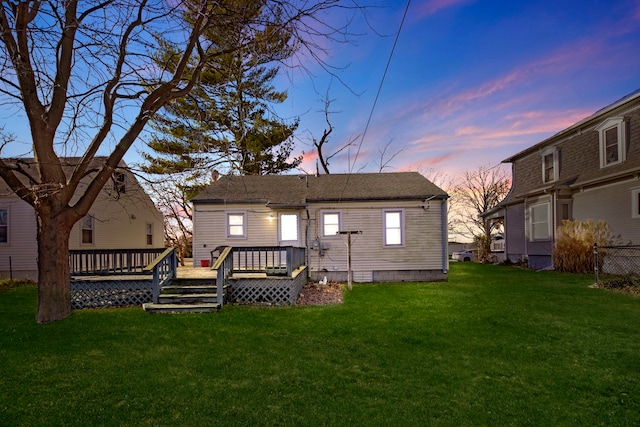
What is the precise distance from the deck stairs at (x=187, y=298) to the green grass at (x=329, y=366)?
1.34 feet

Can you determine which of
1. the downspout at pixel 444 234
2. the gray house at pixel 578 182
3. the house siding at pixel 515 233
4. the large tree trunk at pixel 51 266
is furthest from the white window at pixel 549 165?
the large tree trunk at pixel 51 266

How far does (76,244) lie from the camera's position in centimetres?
1484

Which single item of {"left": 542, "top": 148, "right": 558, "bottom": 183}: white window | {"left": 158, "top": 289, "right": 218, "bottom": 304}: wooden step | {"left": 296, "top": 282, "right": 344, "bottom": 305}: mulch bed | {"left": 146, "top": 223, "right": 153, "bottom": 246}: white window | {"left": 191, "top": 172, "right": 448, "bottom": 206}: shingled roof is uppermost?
{"left": 542, "top": 148, "right": 558, "bottom": 183}: white window

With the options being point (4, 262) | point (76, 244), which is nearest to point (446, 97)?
point (76, 244)

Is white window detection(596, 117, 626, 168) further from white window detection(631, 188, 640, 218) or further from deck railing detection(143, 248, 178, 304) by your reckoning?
deck railing detection(143, 248, 178, 304)

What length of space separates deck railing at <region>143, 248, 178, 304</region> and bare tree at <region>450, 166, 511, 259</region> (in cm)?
3167

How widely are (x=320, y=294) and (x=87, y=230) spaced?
11312 mm

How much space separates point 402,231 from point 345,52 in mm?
9942

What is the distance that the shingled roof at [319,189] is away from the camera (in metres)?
13.7

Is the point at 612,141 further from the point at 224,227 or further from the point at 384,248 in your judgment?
the point at 224,227

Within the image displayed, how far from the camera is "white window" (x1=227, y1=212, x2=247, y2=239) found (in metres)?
13.9

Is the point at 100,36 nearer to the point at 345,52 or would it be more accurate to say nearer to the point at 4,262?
the point at 345,52

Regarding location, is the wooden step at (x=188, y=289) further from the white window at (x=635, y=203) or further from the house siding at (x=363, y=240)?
the white window at (x=635, y=203)

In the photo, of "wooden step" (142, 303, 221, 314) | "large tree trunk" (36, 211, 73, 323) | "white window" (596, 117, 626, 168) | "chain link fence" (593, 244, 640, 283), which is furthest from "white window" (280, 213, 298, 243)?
"white window" (596, 117, 626, 168)
